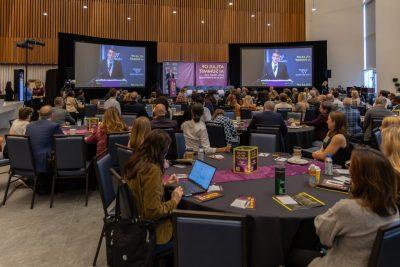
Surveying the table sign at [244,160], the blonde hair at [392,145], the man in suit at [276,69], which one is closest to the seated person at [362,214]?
the blonde hair at [392,145]

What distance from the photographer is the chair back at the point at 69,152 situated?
189 inches

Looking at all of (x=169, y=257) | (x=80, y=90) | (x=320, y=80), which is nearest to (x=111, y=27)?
(x=80, y=90)

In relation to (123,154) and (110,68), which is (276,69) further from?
(123,154)

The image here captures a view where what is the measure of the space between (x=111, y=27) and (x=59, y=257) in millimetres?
15945

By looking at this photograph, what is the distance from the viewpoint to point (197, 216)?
1.88 meters

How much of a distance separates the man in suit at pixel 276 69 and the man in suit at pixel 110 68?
6.67 metres

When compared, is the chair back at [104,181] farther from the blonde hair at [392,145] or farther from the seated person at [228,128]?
the seated person at [228,128]

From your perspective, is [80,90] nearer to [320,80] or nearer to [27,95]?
[27,95]

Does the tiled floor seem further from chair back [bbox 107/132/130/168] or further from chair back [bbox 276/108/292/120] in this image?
chair back [bbox 276/108/292/120]

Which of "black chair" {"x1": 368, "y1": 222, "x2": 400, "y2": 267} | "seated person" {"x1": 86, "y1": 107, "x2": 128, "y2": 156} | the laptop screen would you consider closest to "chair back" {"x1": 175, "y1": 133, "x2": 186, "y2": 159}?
"seated person" {"x1": 86, "y1": 107, "x2": 128, "y2": 156}

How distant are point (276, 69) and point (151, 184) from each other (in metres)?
15.6

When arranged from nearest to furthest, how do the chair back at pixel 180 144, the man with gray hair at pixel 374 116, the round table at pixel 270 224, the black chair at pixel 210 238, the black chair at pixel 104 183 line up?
the black chair at pixel 210 238, the round table at pixel 270 224, the black chair at pixel 104 183, the chair back at pixel 180 144, the man with gray hair at pixel 374 116


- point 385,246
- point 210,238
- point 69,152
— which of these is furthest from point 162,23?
Answer: point 385,246

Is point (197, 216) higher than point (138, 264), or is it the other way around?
point (197, 216)
